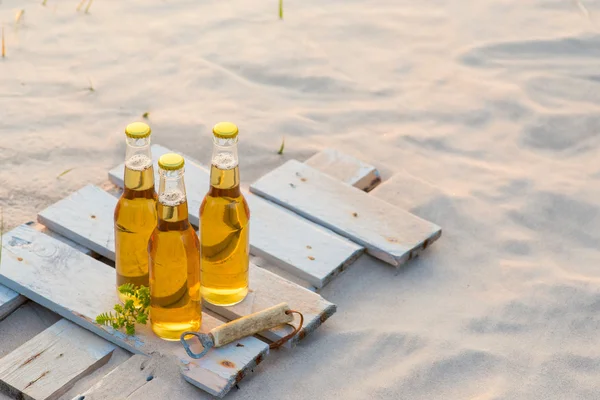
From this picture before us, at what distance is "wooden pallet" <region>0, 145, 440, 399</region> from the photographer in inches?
85.2

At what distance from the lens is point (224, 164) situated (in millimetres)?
2086

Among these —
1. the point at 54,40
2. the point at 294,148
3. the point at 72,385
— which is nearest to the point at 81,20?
the point at 54,40

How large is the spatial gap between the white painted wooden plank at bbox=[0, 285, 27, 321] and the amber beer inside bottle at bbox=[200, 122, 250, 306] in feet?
1.59

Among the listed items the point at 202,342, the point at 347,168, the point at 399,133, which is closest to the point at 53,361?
the point at 202,342

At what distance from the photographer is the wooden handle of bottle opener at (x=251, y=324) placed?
2.18 metres

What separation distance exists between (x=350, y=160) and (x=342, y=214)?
0.37 meters

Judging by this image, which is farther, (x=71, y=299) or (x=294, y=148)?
(x=294, y=148)

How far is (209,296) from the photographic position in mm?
2350

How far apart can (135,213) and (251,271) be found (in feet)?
1.43

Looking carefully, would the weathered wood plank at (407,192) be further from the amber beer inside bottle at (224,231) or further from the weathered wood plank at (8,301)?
the weathered wood plank at (8,301)

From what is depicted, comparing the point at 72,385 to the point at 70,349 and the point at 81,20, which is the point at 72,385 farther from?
the point at 81,20

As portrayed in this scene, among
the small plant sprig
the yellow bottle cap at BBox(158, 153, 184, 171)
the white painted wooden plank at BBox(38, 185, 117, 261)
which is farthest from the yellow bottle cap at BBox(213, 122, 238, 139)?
the white painted wooden plank at BBox(38, 185, 117, 261)

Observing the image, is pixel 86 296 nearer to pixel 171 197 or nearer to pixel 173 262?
pixel 173 262

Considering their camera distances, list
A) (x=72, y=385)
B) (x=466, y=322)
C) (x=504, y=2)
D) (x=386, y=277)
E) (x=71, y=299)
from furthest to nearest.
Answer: (x=504, y=2), (x=386, y=277), (x=466, y=322), (x=71, y=299), (x=72, y=385)
